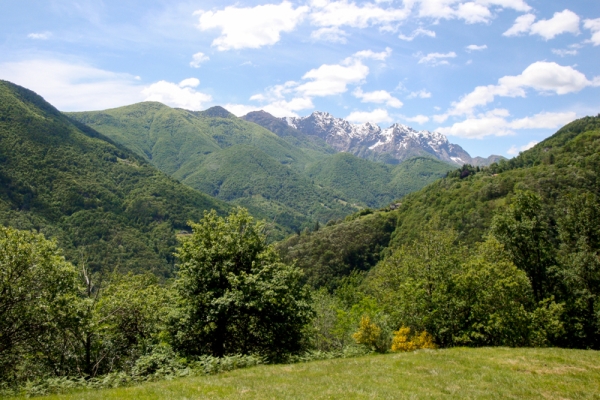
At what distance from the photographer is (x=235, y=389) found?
13.7 metres

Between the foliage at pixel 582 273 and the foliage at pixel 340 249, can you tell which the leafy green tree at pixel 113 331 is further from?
the foliage at pixel 340 249

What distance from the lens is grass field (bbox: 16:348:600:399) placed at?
42.6ft

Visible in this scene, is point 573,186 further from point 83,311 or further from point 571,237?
point 83,311

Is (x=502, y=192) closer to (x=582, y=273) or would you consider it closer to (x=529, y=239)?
(x=582, y=273)

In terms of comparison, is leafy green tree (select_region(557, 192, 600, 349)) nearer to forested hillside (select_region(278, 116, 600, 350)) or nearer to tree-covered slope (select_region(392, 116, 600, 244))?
forested hillside (select_region(278, 116, 600, 350))

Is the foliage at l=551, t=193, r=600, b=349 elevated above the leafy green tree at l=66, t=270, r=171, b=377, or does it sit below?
above

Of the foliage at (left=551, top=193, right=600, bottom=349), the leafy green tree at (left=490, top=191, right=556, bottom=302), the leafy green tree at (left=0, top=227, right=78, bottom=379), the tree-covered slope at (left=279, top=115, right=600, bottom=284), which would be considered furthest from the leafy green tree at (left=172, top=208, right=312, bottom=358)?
the tree-covered slope at (left=279, top=115, right=600, bottom=284)

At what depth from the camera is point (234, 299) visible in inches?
870

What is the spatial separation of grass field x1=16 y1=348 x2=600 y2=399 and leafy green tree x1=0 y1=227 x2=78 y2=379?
6431 millimetres

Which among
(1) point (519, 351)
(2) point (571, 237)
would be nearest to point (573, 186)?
(2) point (571, 237)

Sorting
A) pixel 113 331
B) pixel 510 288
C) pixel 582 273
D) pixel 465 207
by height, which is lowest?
pixel 113 331

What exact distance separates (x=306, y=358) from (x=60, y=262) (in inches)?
633

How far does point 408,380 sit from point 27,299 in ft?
63.6

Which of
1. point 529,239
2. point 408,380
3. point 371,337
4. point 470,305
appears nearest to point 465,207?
point 529,239
